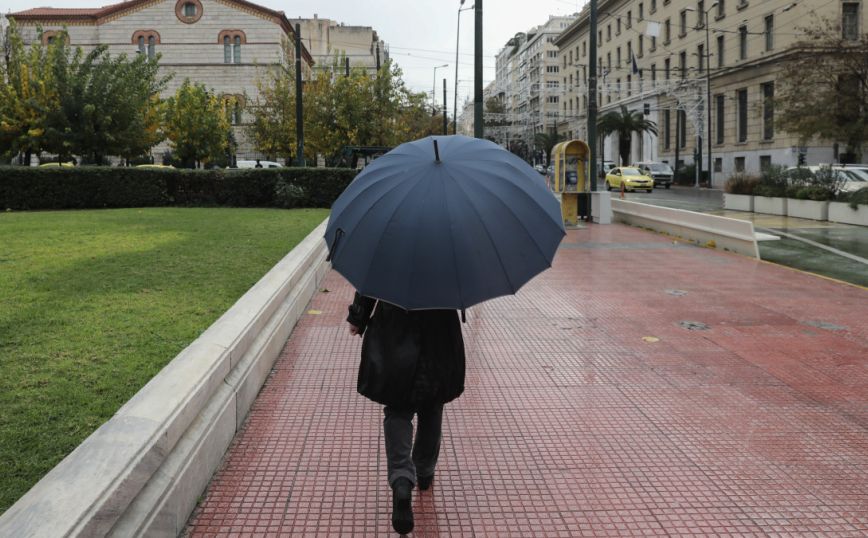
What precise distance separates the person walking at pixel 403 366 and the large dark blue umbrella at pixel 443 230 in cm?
29

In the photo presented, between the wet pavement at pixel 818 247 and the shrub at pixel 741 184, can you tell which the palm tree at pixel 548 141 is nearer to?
the shrub at pixel 741 184

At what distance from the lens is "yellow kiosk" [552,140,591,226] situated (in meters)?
20.5

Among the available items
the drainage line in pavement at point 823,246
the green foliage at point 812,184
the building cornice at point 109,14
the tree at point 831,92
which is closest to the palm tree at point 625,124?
the building cornice at point 109,14

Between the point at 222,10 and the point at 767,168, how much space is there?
47.5 meters

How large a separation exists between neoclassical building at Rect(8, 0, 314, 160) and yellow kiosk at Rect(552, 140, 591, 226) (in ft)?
146

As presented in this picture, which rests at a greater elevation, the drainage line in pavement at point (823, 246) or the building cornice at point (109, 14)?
the building cornice at point (109, 14)

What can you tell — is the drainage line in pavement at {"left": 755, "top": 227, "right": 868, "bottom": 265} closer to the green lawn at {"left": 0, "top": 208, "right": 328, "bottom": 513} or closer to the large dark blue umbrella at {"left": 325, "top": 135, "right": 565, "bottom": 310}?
the green lawn at {"left": 0, "top": 208, "right": 328, "bottom": 513}

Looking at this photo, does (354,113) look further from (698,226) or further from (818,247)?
(818,247)

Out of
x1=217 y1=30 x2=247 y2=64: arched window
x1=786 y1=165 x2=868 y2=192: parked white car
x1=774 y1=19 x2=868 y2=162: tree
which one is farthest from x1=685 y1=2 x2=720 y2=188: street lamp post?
x1=217 y1=30 x2=247 y2=64: arched window

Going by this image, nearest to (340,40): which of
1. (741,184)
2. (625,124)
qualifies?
(625,124)

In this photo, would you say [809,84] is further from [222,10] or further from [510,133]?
[510,133]

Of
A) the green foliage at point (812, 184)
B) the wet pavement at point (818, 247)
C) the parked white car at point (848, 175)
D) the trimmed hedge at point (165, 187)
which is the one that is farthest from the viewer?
the parked white car at point (848, 175)

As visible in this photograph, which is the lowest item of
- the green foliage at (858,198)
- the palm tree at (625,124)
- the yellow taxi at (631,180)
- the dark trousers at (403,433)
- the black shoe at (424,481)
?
the black shoe at (424,481)

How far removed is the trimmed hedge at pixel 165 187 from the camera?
868 inches
